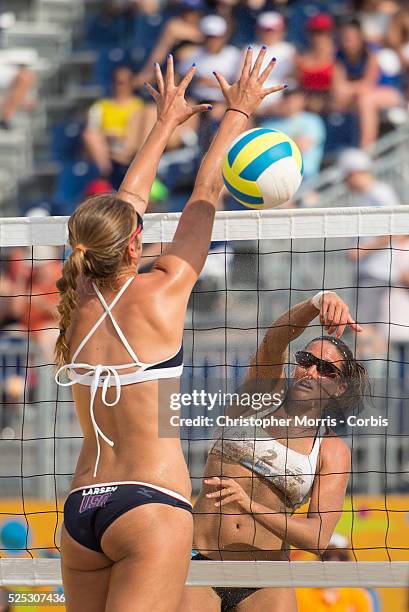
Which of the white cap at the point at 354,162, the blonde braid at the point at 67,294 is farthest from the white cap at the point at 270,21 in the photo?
the blonde braid at the point at 67,294

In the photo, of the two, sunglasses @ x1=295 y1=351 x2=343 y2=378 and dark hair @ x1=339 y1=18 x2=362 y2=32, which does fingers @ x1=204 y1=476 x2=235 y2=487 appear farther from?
dark hair @ x1=339 y1=18 x2=362 y2=32

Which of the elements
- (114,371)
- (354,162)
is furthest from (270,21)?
(114,371)

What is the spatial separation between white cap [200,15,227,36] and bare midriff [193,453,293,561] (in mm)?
6112

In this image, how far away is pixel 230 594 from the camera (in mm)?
4180

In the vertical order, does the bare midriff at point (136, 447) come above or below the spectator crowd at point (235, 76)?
below

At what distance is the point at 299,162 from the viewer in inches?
A: 150

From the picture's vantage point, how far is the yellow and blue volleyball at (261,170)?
145 inches

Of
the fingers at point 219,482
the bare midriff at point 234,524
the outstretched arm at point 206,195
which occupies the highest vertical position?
the outstretched arm at point 206,195

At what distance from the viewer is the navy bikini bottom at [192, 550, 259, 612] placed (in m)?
4.16

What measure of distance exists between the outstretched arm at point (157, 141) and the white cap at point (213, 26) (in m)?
5.95

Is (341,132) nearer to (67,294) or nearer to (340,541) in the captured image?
(340,541)

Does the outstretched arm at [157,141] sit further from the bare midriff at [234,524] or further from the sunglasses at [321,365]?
the bare midriff at [234,524]

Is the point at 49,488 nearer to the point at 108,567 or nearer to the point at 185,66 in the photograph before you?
the point at 108,567

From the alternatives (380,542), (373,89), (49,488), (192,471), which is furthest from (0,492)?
→ (373,89)
